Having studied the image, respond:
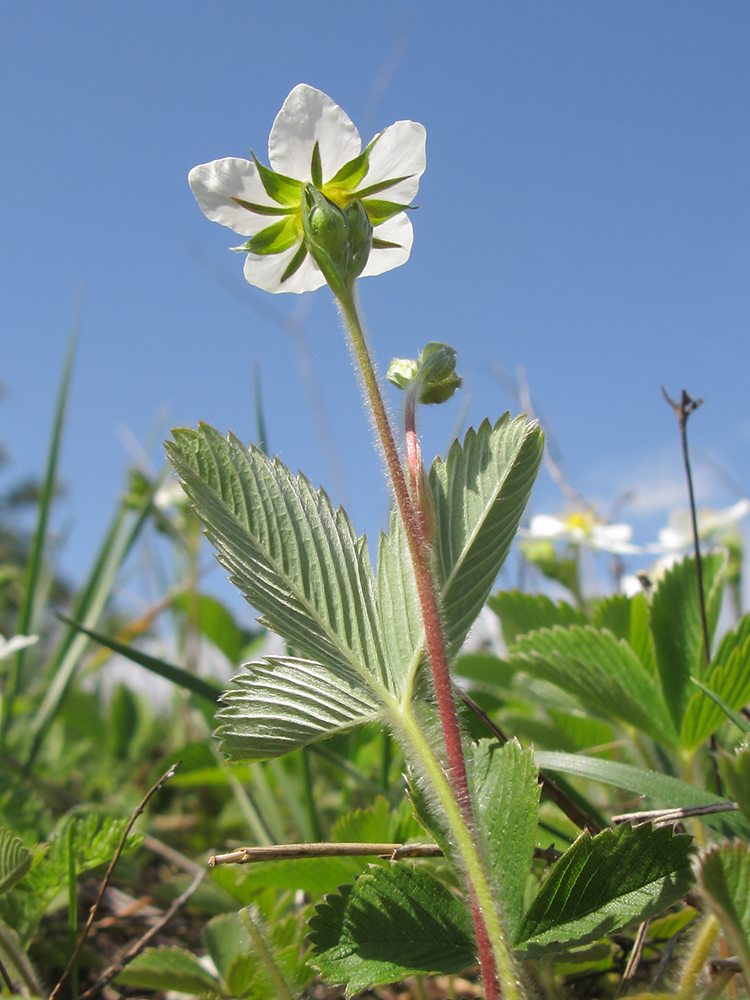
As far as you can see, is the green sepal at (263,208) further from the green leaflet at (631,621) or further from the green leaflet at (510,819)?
the green leaflet at (631,621)

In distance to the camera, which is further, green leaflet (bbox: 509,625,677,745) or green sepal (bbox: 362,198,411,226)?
green leaflet (bbox: 509,625,677,745)

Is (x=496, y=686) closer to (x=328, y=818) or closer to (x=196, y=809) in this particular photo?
(x=328, y=818)

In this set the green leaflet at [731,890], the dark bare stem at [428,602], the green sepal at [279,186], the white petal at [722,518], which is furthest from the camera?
the white petal at [722,518]

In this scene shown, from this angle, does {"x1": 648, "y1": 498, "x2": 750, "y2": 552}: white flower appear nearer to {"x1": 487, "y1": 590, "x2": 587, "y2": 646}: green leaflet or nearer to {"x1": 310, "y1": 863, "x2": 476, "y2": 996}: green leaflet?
{"x1": 487, "y1": 590, "x2": 587, "y2": 646}: green leaflet

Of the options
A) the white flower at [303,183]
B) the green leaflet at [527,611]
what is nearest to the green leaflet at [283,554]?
the white flower at [303,183]

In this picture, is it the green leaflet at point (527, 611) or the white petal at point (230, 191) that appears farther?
the green leaflet at point (527, 611)

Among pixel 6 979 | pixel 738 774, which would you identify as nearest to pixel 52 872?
pixel 6 979

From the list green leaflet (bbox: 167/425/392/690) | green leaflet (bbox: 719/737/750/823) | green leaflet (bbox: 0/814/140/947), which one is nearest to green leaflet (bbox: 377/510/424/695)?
green leaflet (bbox: 167/425/392/690)
